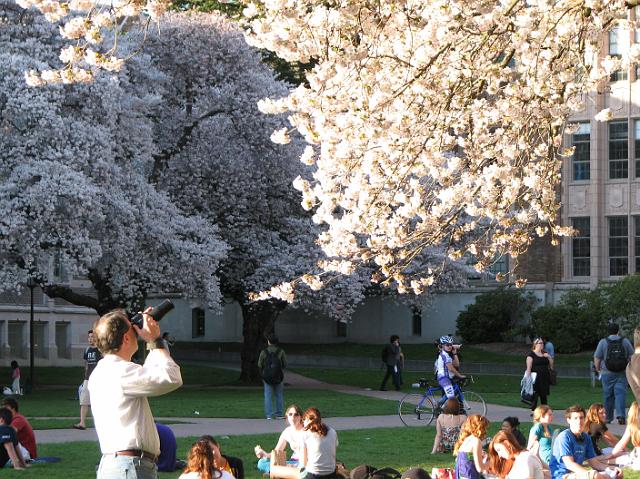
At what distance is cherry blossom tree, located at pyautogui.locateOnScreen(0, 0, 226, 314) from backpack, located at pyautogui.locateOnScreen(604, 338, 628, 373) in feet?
39.6

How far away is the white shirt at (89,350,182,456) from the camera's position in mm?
→ 7266

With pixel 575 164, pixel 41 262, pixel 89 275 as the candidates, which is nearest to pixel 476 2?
pixel 41 262

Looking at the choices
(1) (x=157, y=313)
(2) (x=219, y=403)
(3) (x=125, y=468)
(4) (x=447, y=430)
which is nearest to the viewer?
(3) (x=125, y=468)

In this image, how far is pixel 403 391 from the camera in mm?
34219

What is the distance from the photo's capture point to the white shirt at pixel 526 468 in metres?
12.0

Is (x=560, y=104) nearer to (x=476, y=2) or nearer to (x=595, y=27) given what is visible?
(x=595, y=27)

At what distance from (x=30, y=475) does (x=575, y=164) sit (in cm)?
3747

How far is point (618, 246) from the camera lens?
4897 centimetres

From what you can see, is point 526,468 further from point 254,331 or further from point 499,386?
point 254,331

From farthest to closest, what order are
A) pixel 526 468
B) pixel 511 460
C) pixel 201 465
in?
pixel 511 460, pixel 526 468, pixel 201 465

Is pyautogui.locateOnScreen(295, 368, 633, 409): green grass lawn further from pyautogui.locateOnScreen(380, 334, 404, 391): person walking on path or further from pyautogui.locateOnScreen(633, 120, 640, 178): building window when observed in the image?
pyautogui.locateOnScreen(633, 120, 640, 178): building window

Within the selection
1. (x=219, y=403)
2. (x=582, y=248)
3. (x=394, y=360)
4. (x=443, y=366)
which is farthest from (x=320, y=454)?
(x=582, y=248)

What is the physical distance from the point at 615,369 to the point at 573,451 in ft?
27.2

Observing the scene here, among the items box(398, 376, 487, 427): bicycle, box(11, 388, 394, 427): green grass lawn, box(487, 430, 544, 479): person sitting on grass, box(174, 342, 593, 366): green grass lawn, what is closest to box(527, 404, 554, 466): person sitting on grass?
box(487, 430, 544, 479): person sitting on grass
